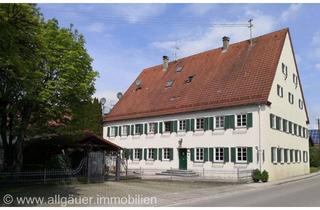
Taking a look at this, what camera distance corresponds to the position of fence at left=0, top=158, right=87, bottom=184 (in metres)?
21.7

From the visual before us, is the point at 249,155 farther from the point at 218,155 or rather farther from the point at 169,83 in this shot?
the point at 169,83

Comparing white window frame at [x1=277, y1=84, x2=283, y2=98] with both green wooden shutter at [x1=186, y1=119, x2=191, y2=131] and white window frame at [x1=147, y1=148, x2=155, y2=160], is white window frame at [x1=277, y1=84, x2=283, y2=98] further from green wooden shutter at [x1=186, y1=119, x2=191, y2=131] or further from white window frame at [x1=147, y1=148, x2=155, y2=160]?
white window frame at [x1=147, y1=148, x2=155, y2=160]

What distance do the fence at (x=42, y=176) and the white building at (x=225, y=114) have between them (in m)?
12.4

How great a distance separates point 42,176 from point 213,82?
759 inches

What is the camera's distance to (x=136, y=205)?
1611 cm

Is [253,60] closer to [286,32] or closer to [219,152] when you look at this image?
[286,32]

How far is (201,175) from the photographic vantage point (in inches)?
1355

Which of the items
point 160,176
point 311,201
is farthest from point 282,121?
point 311,201

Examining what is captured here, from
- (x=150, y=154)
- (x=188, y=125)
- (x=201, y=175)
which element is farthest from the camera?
(x=150, y=154)

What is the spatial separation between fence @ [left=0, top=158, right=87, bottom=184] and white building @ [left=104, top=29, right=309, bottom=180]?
12.4 meters

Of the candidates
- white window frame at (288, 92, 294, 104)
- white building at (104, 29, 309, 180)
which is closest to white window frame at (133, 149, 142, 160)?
white building at (104, 29, 309, 180)

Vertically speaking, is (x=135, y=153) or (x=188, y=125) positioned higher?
(x=188, y=125)

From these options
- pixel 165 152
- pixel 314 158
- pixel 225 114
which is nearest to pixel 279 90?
pixel 225 114

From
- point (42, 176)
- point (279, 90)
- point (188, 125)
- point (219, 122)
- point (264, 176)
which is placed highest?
→ point (279, 90)
